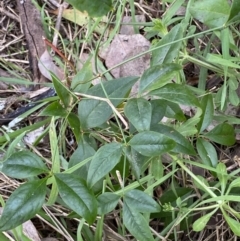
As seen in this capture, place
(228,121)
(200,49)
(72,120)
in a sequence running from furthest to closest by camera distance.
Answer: (200,49), (228,121), (72,120)

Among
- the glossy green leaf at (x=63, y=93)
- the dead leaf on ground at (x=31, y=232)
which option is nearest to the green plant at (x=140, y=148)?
the glossy green leaf at (x=63, y=93)

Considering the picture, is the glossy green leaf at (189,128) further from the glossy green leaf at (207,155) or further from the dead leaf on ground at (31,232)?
the dead leaf on ground at (31,232)

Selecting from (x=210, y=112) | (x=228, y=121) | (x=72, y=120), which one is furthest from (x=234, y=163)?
(x=72, y=120)

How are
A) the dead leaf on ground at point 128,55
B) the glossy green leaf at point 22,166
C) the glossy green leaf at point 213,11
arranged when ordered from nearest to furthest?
the glossy green leaf at point 22,166 < the glossy green leaf at point 213,11 < the dead leaf on ground at point 128,55

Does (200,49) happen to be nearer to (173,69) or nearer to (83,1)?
(173,69)

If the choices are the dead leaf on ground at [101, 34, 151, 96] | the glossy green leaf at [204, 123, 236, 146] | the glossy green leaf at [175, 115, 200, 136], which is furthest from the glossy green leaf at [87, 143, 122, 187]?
the dead leaf on ground at [101, 34, 151, 96]
